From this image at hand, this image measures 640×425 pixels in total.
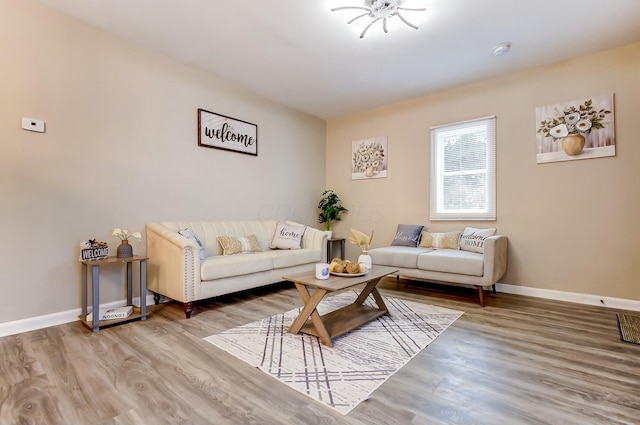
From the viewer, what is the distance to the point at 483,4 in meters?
2.57

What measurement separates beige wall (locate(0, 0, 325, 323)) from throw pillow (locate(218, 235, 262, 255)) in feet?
1.62

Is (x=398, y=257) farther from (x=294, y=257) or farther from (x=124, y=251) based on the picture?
(x=124, y=251)

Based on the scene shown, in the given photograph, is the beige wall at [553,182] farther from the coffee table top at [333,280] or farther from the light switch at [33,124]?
the light switch at [33,124]

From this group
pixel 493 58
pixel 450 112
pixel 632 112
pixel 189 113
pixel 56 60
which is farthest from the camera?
pixel 450 112

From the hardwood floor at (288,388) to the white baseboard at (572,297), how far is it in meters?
0.68

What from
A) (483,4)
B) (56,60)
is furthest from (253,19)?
(483,4)

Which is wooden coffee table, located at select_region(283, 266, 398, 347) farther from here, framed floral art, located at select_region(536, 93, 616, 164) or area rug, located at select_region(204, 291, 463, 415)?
framed floral art, located at select_region(536, 93, 616, 164)

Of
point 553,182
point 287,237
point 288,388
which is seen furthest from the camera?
point 287,237

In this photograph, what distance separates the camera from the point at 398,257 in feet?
12.5

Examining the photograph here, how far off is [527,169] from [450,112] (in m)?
1.28

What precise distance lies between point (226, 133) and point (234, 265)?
1.90 m

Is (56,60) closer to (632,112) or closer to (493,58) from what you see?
(493,58)

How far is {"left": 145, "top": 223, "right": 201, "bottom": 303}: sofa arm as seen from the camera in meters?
2.88

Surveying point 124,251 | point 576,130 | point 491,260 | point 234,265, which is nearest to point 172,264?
point 124,251
